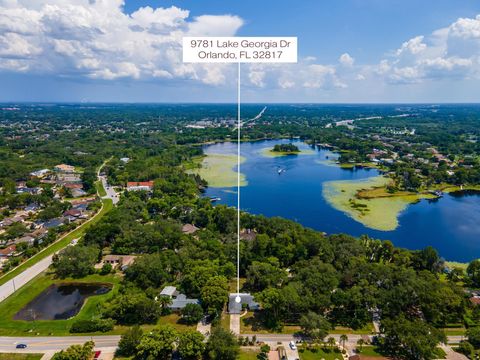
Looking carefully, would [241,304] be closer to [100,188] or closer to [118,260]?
[118,260]

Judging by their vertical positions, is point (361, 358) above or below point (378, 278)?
below

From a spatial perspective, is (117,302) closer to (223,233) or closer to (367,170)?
(223,233)

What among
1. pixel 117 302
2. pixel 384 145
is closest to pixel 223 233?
pixel 117 302

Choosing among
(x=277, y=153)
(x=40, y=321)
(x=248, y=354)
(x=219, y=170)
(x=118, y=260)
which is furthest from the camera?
(x=277, y=153)

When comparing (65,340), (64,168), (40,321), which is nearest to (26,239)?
(40,321)

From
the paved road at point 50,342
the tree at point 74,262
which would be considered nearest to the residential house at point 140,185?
the tree at point 74,262

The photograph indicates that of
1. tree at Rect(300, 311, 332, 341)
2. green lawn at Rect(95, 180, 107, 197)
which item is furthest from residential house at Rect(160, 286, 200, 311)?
green lawn at Rect(95, 180, 107, 197)

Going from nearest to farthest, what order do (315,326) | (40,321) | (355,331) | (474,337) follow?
(474,337)
(315,326)
(355,331)
(40,321)
